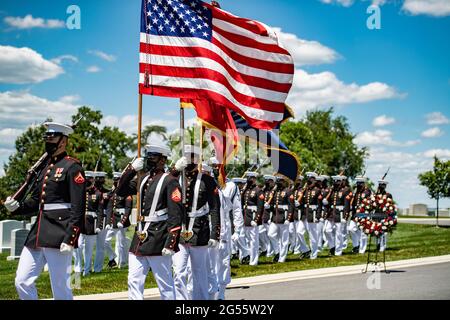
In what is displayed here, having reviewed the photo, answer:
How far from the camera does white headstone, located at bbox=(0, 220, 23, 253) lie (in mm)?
23391

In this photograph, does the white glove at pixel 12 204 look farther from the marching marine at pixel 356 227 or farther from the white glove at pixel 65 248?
the marching marine at pixel 356 227

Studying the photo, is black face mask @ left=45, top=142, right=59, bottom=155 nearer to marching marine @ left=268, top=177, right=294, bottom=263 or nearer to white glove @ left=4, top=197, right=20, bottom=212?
white glove @ left=4, top=197, right=20, bottom=212

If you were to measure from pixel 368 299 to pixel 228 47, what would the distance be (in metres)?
4.52

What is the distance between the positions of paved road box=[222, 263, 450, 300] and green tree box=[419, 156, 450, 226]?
23.0 meters

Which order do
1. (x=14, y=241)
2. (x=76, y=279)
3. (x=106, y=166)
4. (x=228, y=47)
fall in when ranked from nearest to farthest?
(x=228, y=47) → (x=76, y=279) → (x=14, y=241) → (x=106, y=166)

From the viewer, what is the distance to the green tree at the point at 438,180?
36219 mm

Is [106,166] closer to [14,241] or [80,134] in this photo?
[80,134]

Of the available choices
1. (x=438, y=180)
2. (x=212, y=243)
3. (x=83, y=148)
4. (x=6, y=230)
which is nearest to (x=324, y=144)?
(x=83, y=148)

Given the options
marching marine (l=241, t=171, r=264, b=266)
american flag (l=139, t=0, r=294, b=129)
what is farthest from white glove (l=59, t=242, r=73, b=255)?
marching marine (l=241, t=171, r=264, b=266)

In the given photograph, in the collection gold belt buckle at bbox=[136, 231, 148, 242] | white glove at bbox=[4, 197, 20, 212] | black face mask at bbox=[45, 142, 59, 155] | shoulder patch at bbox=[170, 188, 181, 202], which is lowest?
gold belt buckle at bbox=[136, 231, 148, 242]

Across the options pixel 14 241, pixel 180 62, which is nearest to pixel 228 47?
pixel 180 62

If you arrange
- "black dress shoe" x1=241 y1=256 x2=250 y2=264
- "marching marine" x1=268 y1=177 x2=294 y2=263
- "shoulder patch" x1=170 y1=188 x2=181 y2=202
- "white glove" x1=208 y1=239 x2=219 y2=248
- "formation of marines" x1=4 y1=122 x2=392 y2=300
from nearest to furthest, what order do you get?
"formation of marines" x1=4 y1=122 x2=392 y2=300 < "shoulder patch" x1=170 y1=188 x2=181 y2=202 < "white glove" x1=208 y1=239 x2=219 y2=248 < "black dress shoe" x1=241 y1=256 x2=250 y2=264 < "marching marine" x1=268 y1=177 x2=294 y2=263

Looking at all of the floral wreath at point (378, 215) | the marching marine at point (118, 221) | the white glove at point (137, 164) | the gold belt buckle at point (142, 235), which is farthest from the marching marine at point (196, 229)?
the marching marine at point (118, 221)

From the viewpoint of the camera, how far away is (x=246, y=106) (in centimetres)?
1030
